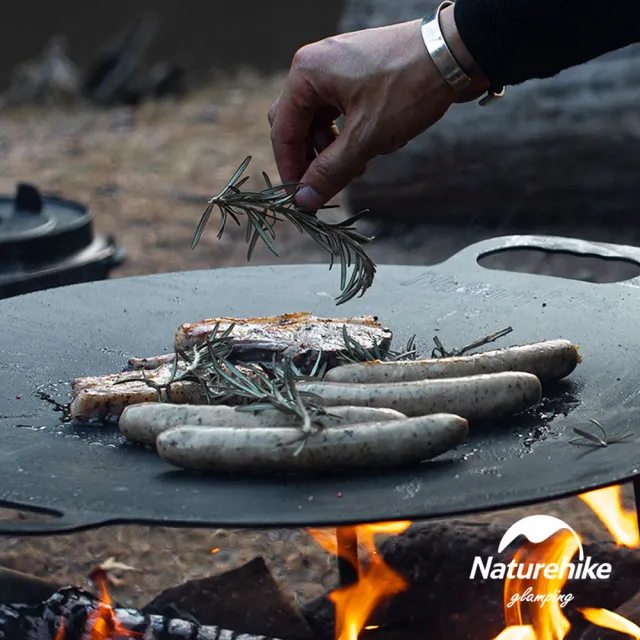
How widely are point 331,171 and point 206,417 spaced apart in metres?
0.79

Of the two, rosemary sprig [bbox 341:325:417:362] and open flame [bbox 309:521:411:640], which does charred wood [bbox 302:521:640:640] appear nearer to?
open flame [bbox 309:521:411:640]

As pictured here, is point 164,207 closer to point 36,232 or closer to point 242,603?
point 36,232

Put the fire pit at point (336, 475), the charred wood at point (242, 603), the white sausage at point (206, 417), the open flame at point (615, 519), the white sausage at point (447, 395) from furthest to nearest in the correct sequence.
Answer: the open flame at point (615, 519) < the charred wood at point (242, 603) < the white sausage at point (447, 395) < the white sausage at point (206, 417) < the fire pit at point (336, 475)

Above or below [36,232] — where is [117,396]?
below

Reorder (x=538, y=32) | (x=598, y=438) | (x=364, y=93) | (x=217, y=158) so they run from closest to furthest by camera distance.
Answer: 1. (x=598, y=438)
2. (x=538, y=32)
3. (x=364, y=93)
4. (x=217, y=158)

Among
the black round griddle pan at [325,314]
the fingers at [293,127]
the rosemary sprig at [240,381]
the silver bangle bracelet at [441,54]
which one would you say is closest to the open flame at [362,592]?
the rosemary sprig at [240,381]

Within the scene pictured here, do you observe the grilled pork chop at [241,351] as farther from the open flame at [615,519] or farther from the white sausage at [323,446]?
the open flame at [615,519]

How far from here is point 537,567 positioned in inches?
114

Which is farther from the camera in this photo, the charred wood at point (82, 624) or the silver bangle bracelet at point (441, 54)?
the charred wood at point (82, 624)

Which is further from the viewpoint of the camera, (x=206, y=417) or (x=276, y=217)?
(x=276, y=217)

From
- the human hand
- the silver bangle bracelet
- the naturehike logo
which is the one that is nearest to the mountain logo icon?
the naturehike logo

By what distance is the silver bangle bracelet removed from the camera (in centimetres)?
241

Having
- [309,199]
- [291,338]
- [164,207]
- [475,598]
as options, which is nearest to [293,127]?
[309,199]

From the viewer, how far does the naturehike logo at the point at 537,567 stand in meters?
2.89
